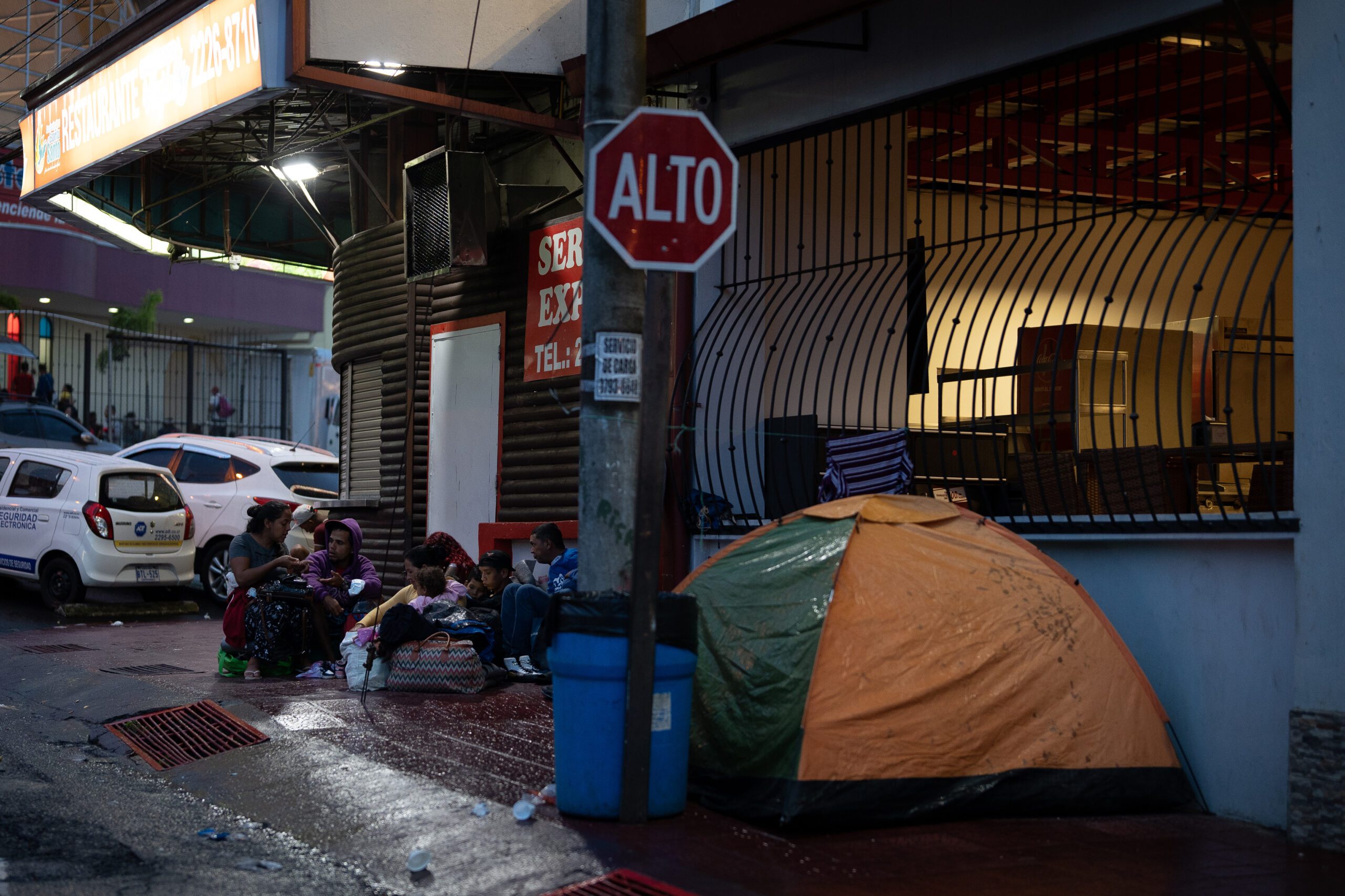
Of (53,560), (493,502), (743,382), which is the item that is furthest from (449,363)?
(53,560)

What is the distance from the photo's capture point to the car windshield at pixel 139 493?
1494 centimetres

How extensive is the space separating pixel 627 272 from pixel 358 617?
6290mm

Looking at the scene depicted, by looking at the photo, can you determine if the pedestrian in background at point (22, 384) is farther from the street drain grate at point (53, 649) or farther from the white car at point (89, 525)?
the street drain grate at point (53, 649)

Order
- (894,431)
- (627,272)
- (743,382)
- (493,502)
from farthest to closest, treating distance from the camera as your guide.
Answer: (493,502) < (743,382) < (894,431) < (627,272)

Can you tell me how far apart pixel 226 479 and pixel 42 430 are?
742 cm

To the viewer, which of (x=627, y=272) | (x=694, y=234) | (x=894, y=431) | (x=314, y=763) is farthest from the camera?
(x=894, y=431)

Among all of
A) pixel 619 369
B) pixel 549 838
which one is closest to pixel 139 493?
pixel 619 369

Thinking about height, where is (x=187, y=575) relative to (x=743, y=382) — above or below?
below

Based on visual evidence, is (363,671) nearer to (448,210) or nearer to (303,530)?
(448,210)

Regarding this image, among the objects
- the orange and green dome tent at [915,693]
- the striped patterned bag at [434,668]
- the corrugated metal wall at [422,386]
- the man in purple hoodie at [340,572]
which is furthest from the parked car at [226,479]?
the orange and green dome tent at [915,693]

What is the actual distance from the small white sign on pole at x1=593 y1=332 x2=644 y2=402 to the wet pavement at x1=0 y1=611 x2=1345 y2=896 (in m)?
1.87

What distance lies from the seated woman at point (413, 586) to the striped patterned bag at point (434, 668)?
0.38 metres

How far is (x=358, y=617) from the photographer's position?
11.5 metres

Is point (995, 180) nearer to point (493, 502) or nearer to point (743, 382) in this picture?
point (743, 382)
